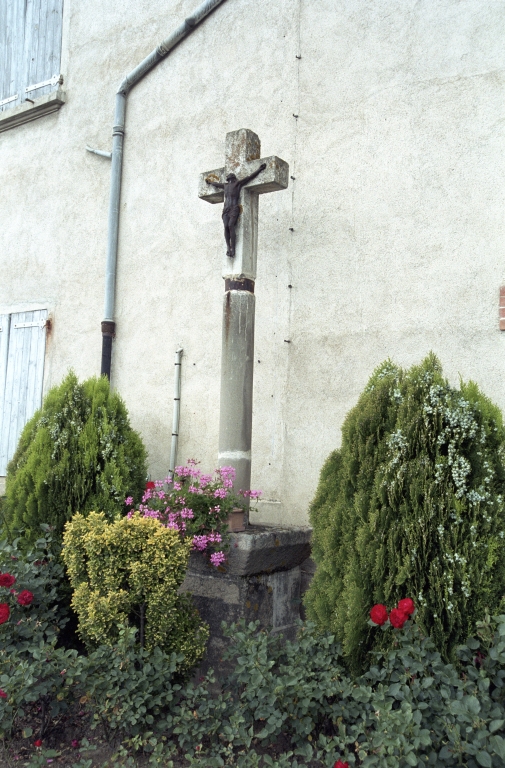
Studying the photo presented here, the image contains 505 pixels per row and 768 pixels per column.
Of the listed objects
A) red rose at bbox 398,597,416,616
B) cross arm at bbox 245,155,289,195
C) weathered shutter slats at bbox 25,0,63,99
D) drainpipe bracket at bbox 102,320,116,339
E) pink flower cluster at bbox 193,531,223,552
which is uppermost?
weathered shutter slats at bbox 25,0,63,99

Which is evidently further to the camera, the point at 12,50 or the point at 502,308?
the point at 12,50

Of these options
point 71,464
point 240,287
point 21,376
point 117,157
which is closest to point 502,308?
point 240,287

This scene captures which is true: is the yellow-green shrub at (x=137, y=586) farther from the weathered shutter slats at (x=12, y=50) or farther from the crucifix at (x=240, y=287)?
the weathered shutter slats at (x=12, y=50)

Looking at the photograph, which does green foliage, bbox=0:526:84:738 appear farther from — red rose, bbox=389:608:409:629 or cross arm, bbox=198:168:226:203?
cross arm, bbox=198:168:226:203

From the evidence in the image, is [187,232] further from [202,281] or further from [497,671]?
[497,671]

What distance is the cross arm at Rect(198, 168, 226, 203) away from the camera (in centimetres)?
459

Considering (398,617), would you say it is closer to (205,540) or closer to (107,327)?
(205,540)

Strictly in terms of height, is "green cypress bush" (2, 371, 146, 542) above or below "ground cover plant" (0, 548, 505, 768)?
above

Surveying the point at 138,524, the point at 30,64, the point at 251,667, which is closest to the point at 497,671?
the point at 251,667

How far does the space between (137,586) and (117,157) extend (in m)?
4.05

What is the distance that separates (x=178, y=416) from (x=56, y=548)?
1598 mm

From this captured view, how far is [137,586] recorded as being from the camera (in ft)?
10.8

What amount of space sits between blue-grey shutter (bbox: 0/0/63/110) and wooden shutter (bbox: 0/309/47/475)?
2266mm

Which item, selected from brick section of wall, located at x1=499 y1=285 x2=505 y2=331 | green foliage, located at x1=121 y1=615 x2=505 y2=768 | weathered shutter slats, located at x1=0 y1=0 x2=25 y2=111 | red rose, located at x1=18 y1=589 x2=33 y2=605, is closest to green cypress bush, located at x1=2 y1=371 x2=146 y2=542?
red rose, located at x1=18 y1=589 x2=33 y2=605
